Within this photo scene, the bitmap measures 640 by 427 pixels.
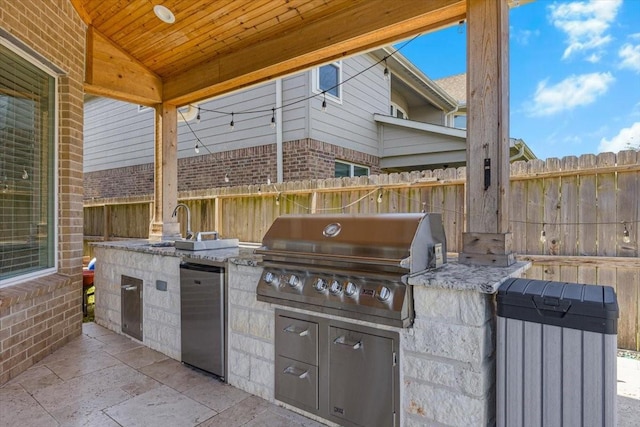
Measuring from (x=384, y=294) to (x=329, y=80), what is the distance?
18.9ft

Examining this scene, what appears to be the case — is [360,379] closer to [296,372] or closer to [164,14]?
[296,372]

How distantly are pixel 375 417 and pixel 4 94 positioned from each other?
3.64 metres

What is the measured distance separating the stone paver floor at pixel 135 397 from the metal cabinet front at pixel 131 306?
380 millimetres

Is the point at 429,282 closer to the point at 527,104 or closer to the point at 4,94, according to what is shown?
the point at 4,94

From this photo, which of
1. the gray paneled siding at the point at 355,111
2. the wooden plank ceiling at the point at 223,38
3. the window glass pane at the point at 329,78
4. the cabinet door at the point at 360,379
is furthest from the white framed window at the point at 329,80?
the cabinet door at the point at 360,379

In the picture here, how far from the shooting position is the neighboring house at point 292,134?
644 centimetres

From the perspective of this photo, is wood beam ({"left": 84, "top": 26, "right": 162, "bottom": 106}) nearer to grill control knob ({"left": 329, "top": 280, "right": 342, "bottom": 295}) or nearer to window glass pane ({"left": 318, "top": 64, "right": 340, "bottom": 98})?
window glass pane ({"left": 318, "top": 64, "right": 340, "bottom": 98})

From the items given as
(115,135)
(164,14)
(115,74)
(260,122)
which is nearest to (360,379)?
(164,14)

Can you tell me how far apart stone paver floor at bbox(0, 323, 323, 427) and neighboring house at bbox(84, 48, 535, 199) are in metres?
3.38

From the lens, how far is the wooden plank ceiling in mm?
2775

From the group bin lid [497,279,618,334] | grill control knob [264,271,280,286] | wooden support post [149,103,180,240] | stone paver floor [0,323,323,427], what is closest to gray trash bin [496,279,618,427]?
bin lid [497,279,618,334]

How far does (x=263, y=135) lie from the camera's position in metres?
6.74

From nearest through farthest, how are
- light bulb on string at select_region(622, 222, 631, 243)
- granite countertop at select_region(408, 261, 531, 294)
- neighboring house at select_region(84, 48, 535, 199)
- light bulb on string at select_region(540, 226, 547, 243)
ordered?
1. granite countertop at select_region(408, 261, 531, 294)
2. light bulb on string at select_region(622, 222, 631, 243)
3. light bulb on string at select_region(540, 226, 547, 243)
4. neighboring house at select_region(84, 48, 535, 199)

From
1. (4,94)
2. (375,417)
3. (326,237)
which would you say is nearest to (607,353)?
(375,417)
